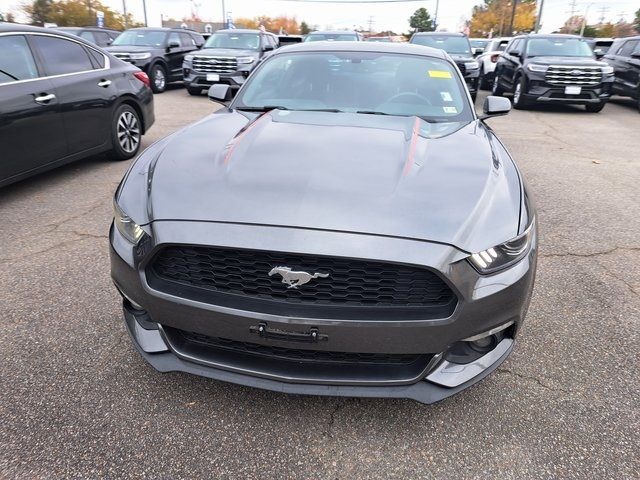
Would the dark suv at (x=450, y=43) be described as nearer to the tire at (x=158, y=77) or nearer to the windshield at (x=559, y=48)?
the windshield at (x=559, y=48)

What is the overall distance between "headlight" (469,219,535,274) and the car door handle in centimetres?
451

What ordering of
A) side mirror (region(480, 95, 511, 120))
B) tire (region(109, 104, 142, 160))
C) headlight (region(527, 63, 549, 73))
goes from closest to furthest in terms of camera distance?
1. side mirror (region(480, 95, 511, 120))
2. tire (region(109, 104, 142, 160))
3. headlight (region(527, 63, 549, 73))

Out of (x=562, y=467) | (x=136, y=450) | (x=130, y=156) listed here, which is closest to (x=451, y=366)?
(x=562, y=467)

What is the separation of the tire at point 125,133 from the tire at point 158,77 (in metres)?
6.72

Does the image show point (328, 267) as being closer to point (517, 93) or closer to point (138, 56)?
point (517, 93)

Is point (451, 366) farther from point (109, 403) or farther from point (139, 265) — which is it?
point (109, 403)

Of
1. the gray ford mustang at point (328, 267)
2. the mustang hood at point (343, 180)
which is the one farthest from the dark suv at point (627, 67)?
the gray ford mustang at point (328, 267)

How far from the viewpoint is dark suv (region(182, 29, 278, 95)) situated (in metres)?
11.5

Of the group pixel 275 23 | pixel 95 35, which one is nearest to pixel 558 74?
pixel 95 35

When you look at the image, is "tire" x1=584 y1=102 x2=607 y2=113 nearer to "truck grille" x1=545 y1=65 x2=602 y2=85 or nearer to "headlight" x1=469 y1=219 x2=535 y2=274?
"truck grille" x1=545 y1=65 x2=602 y2=85

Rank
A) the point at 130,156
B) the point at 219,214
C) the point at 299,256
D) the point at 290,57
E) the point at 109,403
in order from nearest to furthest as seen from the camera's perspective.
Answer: the point at 299,256, the point at 219,214, the point at 109,403, the point at 290,57, the point at 130,156

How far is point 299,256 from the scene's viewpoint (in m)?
1.81

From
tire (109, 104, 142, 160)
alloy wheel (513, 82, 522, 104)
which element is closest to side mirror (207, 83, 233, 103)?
tire (109, 104, 142, 160)

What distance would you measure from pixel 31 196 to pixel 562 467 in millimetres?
5034
